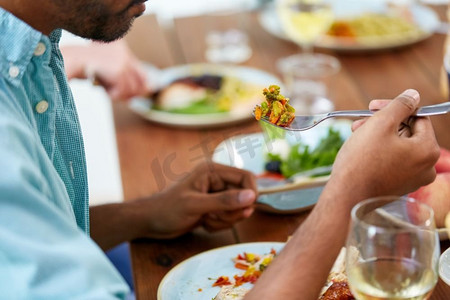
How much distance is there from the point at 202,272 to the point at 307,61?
3.14 ft

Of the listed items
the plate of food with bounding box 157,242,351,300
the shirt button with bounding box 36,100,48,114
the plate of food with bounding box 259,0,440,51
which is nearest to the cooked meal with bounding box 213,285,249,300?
the plate of food with bounding box 157,242,351,300

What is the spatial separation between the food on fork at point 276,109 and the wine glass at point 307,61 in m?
0.68

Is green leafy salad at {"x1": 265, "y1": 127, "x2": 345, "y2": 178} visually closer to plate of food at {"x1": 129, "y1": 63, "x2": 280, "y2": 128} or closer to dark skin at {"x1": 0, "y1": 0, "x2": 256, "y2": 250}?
dark skin at {"x1": 0, "y1": 0, "x2": 256, "y2": 250}

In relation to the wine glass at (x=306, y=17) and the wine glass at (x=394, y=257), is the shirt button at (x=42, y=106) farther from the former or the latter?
the wine glass at (x=306, y=17)

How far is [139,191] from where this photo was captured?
1.39 metres

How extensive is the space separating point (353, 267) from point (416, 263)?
67mm

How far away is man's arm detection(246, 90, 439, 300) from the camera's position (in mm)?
820

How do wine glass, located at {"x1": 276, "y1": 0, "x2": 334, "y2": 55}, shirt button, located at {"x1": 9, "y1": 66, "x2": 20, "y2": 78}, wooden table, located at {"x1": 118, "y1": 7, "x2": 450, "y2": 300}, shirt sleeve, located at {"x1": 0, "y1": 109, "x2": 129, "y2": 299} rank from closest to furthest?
shirt sleeve, located at {"x1": 0, "y1": 109, "x2": 129, "y2": 299} < shirt button, located at {"x1": 9, "y1": 66, "x2": 20, "y2": 78} < wooden table, located at {"x1": 118, "y1": 7, "x2": 450, "y2": 300} < wine glass, located at {"x1": 276, "y1": 0, "x2": 334, "y2": 55}

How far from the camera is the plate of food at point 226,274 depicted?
977 millimetres

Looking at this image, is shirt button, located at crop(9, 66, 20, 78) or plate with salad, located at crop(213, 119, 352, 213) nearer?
shirt button, located at crop(9, 66, 20, 78)

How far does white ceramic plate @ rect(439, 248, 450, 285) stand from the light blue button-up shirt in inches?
18.2

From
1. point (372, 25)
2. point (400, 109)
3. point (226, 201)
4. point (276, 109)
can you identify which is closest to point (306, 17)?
point (372, 25)

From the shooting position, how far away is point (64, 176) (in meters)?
1.08

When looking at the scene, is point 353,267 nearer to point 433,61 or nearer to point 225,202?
point 225,202
